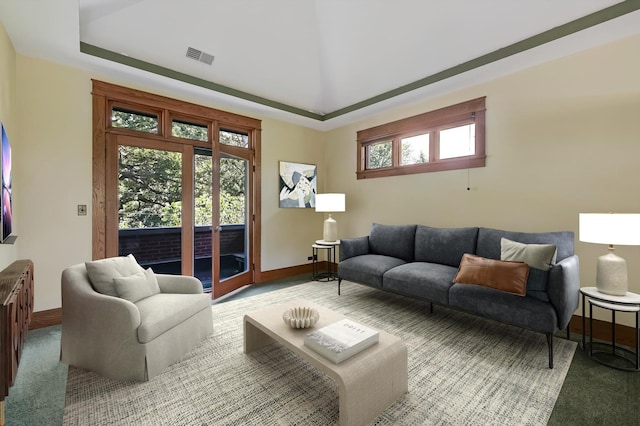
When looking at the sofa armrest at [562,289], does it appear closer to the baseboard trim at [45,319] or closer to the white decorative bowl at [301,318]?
the white decorative bowl at [301,318]

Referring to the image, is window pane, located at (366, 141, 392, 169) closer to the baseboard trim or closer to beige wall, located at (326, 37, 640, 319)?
beige wall, located at (326, 37, 640, 319)

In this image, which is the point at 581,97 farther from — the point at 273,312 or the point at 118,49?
the point at 118,49

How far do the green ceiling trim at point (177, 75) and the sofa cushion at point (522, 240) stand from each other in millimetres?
3300

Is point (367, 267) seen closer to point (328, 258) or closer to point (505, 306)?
point (505, 306)

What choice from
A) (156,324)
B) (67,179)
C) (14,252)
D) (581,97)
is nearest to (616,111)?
(581,97)

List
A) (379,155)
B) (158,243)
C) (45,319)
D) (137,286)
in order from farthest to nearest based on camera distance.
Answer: (379,155), (158,243), (45,319), (137,286)

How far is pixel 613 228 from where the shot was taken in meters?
2.07

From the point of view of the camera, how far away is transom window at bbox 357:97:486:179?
11.5 feet

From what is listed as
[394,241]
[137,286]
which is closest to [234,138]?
[137,286]

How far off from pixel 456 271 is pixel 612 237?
1254 mm

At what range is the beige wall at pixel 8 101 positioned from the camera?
222cm

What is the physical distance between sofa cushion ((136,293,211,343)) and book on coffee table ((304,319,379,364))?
110 centimetres

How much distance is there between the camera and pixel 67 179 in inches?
117

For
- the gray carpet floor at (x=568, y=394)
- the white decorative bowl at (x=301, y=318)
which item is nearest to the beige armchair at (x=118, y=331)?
the gray carpet floor at (x=568, y=394)
